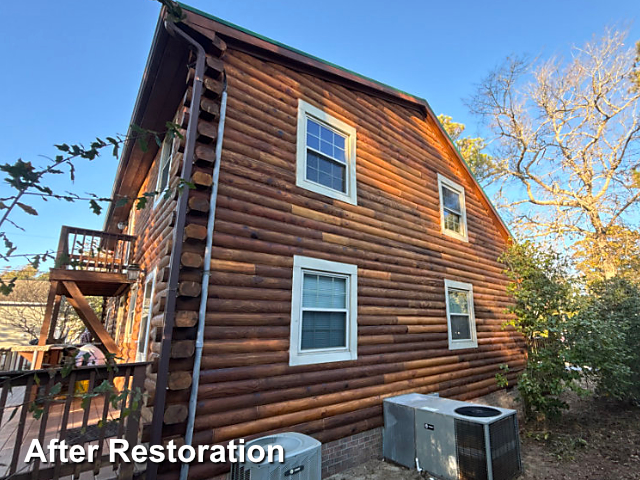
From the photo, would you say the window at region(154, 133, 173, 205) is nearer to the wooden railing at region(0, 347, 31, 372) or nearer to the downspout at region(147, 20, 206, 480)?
the downspout at region(147, 20, 206, 480)

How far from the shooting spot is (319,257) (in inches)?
203

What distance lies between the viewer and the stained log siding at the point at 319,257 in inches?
160

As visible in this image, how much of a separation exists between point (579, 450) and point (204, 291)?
6.88 m

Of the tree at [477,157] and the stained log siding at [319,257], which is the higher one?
the tree at [477,157]

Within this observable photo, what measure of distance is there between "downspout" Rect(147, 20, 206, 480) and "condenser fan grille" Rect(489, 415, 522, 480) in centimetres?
402

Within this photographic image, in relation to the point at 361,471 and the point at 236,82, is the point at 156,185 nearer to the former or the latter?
the point at 236,82

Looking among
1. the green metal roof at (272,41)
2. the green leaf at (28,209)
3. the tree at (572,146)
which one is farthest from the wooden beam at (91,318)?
the tree at (572,146)

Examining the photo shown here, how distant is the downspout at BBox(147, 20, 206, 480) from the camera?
11.2 feet

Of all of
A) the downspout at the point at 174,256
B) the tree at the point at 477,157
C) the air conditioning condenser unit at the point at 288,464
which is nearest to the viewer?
the air conditioning condenser unit at the point at 288,464

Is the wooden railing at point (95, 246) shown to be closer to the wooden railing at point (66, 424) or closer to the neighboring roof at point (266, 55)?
the neighboring roof at point (266, 55)

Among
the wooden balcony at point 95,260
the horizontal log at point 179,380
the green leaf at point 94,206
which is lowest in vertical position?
the horizontal log at point 179,380

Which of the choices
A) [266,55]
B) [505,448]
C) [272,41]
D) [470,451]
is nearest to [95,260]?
[266,55]

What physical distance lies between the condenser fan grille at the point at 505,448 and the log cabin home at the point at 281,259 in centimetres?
165

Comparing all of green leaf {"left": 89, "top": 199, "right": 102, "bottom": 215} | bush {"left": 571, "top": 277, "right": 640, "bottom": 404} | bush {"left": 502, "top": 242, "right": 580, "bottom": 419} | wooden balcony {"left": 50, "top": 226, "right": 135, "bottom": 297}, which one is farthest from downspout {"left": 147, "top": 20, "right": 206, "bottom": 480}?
bush {"left": 571, "top": 277, "right": 640, "bottom": 404}
